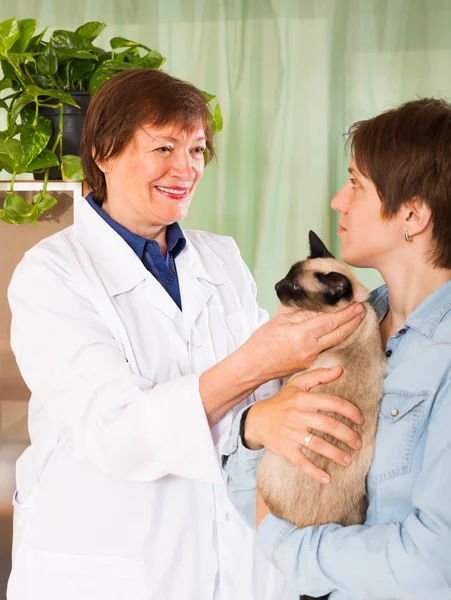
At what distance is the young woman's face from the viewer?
111 centimetres

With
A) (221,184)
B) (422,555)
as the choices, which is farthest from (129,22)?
(422,555)

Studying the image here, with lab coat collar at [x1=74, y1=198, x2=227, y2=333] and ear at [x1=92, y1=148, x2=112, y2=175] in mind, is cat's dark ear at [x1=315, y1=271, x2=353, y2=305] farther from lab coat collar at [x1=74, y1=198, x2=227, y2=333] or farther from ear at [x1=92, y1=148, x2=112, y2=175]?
ear at [x1=92, y1=148, x2=112, y2=175]

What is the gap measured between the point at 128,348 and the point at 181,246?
372 millimetres

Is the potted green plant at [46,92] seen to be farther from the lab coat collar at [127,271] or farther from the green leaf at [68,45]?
the lab coat collar at [127,271]

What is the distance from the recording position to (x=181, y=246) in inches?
64.6

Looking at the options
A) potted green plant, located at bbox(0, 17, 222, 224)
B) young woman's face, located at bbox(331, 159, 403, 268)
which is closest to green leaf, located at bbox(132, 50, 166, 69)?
potted green plant, located at bbox(0, 17, 222, 224)

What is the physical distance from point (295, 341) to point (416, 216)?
29 cm

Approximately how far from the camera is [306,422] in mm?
1059

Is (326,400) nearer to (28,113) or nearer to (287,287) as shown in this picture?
(287,287)

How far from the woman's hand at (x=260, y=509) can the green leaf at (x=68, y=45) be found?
1330 millimetres

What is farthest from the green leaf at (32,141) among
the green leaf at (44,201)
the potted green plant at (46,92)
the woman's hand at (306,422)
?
the woman's hand at (306,422)

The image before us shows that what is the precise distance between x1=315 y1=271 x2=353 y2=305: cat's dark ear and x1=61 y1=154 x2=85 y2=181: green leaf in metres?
0.95

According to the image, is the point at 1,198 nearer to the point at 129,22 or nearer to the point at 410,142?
the point at 129,22

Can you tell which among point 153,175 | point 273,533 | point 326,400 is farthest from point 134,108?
point 273,533
